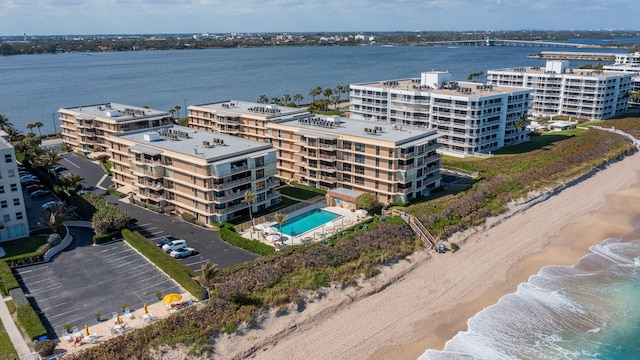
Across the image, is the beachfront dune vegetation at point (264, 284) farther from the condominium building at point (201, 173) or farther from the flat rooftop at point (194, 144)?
the flat rooftop at point (194, 144)

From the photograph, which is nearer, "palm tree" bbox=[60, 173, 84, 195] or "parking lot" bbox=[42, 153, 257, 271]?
"parking lot" bbox=[42, 153, 257, 271]

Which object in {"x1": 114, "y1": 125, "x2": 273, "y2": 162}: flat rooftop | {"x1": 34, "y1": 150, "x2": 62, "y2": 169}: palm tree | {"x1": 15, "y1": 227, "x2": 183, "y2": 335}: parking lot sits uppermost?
{"x1": 114, "y1": 125, "x2": 273, "y2": 162}: flat rooftop

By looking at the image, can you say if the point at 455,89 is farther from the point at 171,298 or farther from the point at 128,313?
the point at 128,313

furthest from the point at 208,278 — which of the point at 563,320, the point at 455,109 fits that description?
the point at 455,109

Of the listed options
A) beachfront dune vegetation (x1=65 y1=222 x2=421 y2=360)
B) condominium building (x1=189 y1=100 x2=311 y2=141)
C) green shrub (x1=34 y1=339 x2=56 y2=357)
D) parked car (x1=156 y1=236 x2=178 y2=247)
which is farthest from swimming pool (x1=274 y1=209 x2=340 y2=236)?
green shrub (x1=34 y1=339 x2=56 y2=357)

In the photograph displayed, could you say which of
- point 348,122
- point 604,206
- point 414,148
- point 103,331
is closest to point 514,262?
point 414,148

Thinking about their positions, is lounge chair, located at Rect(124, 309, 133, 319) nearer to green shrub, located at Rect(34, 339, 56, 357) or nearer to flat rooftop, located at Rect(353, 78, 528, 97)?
green shrub, located at Rect(34, 339, 56, 357)

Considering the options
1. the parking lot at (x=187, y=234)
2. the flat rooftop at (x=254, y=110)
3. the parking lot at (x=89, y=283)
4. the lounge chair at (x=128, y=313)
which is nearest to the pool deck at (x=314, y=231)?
the parking lot at (x=187, y=234)

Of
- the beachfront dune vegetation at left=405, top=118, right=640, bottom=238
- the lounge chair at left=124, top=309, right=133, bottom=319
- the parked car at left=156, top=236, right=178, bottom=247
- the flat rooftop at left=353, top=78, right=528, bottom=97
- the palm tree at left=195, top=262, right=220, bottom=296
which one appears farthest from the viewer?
the flat rooftop at left=353, top=78, right=528, bottom=97
